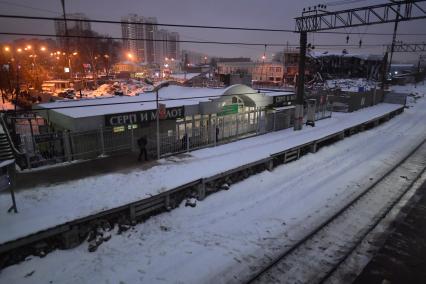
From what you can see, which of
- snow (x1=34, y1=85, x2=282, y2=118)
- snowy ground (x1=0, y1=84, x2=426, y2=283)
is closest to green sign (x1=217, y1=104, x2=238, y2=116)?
snow (x1=34, y1=85, x2=282, y2=118)

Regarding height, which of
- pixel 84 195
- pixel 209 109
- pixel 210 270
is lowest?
pixel 210 270

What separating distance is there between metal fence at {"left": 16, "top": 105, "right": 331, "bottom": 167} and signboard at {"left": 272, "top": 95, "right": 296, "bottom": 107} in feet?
11.7

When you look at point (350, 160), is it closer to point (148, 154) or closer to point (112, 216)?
point (148, 154)

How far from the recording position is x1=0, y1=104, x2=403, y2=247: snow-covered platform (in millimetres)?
9672

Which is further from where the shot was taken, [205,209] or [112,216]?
[205,209]

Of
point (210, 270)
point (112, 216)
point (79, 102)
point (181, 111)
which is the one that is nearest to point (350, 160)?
point (181, 111)

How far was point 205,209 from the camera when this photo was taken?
12.6 m

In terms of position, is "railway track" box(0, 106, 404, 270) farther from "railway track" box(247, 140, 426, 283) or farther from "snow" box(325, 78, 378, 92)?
"snow" box(325, 78, 378, 92)

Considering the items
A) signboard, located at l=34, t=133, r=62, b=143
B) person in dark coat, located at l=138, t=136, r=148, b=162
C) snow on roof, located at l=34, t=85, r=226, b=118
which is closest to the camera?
signboard, located at l=34, t=133, r=62, b=143

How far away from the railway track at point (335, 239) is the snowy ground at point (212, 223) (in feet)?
1.40

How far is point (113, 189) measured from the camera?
1230cm

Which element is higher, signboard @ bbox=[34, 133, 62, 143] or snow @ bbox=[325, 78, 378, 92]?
snow @ bbox=[325, 78, 378, 92]

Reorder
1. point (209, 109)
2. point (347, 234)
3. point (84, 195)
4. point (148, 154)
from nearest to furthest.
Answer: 1. point (347, 234)
2. point (84, 195)
3. point (148, 154)
4. point (209, 109)

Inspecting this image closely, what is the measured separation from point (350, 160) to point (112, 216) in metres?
15.5
